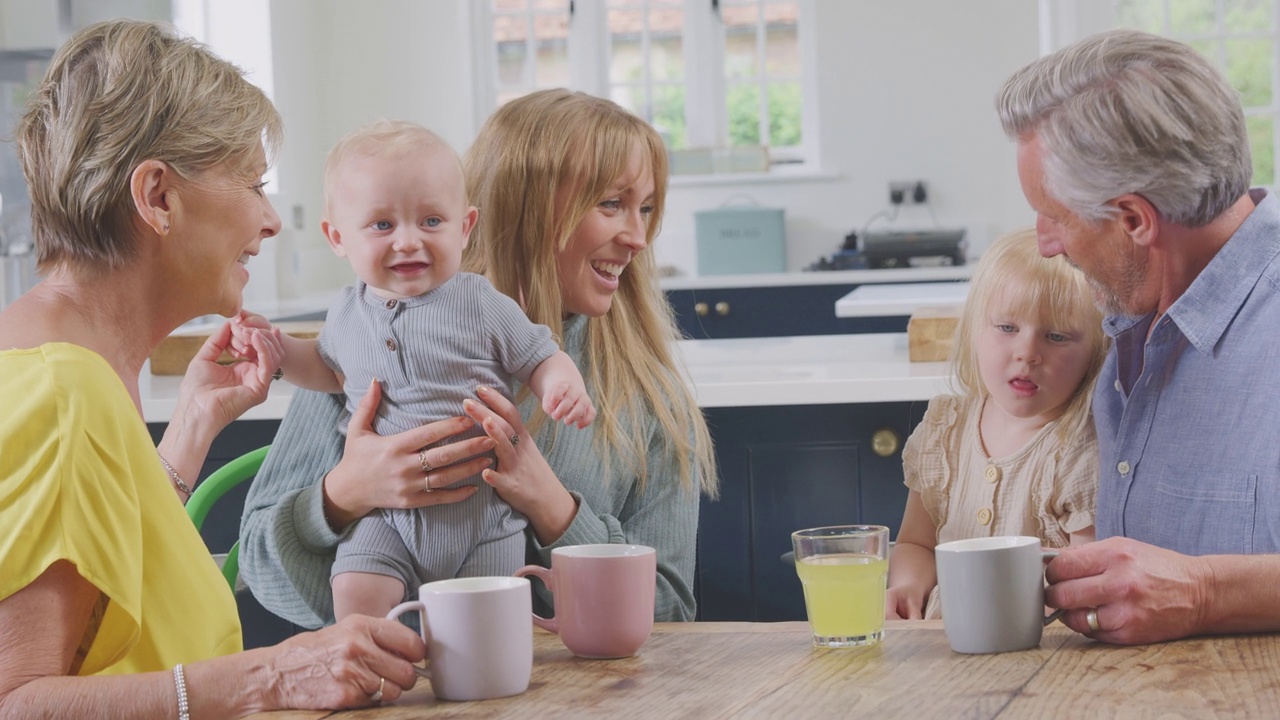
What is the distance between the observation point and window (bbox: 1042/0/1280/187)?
5.93 meters

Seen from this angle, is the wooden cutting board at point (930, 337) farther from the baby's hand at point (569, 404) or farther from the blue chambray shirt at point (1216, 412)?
the baby's hand at point (569, 404)

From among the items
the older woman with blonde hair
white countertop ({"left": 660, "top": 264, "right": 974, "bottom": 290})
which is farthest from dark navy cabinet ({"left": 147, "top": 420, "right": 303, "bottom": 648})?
white countertop ({"left": 660, "top": 264, "right": 974, "bottom": 290})

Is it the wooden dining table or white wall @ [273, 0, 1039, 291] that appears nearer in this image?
the wooden dining table

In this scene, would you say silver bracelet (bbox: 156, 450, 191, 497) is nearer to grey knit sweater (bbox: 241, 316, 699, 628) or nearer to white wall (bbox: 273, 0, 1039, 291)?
grey knit sweater (bbox: 241, 316, 699, 628)

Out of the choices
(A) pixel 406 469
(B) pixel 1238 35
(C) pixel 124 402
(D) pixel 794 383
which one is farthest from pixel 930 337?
(B) pixel 1238 35

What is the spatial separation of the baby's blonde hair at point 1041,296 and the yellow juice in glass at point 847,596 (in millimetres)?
662

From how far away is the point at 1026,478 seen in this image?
1786mm

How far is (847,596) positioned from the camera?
1203 millimetres

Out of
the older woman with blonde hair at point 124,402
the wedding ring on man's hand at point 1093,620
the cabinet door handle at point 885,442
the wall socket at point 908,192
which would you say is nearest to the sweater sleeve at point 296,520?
the older woman with blonde hair at point 124,402

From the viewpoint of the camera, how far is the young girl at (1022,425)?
1749 millimetres

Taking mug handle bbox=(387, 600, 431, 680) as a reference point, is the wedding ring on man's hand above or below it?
below

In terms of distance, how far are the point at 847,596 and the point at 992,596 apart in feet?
0.41

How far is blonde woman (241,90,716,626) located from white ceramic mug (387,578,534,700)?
448 millimetres

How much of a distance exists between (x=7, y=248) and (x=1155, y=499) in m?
2.72
